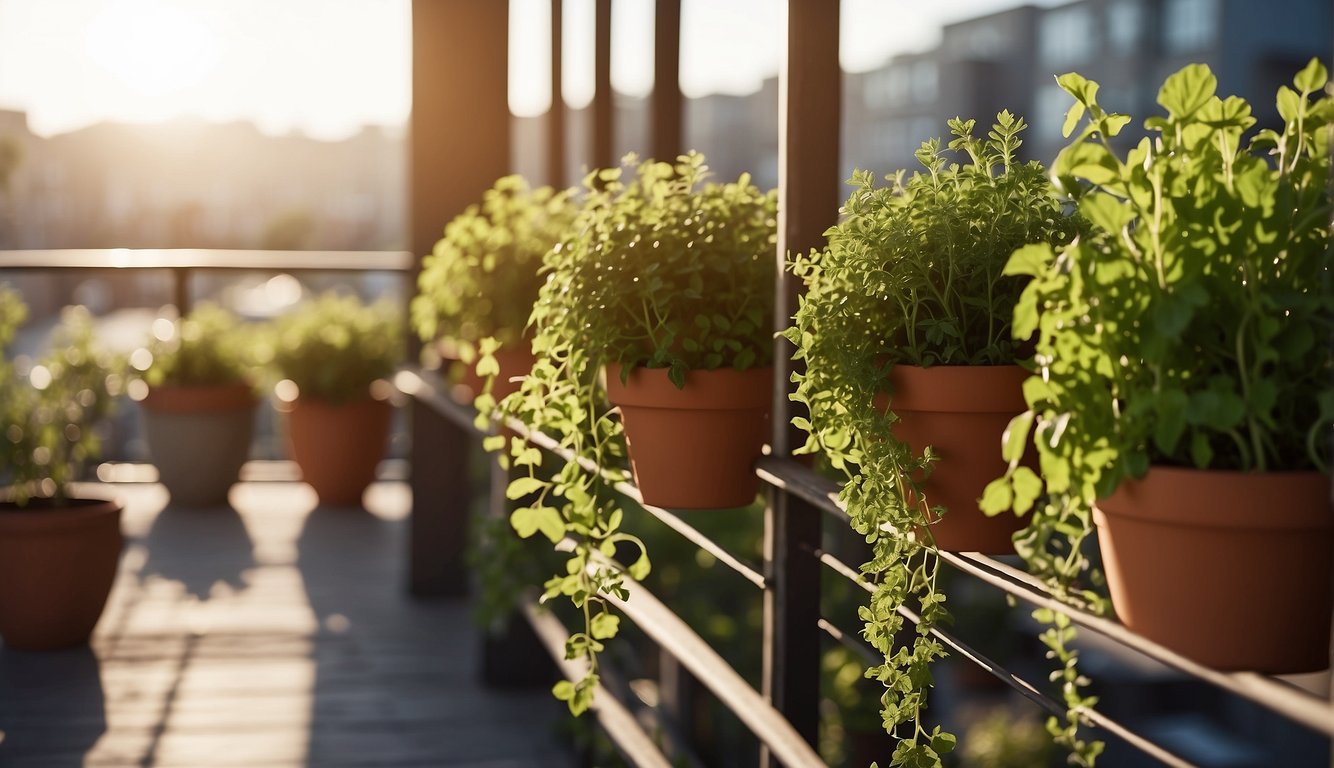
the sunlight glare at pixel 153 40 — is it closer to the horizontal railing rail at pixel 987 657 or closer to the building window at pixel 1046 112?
the horizontal railing rail at pixel 987 657

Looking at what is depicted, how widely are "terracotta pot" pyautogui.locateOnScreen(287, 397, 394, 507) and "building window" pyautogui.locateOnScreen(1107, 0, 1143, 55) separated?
4729 cm

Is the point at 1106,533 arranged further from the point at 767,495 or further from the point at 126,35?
the point at 126,35

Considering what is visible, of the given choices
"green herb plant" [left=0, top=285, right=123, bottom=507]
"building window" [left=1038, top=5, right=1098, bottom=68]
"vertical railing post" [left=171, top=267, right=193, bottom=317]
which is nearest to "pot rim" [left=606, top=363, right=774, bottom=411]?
"green herb plant" [left=0, top=285, right=123, bottom=507]

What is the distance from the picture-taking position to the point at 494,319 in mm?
2590

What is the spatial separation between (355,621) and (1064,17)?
51768 millimetres

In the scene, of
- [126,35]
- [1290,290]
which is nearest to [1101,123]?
[1290,290]

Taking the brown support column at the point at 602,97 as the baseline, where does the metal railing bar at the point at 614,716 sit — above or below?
below

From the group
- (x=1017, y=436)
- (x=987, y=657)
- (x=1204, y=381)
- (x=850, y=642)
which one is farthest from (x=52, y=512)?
(x=1204, y=381)

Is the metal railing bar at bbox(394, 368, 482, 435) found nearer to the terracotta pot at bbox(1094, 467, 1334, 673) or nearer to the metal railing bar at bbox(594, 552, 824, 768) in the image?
the metal railing bar at bbox(594, 552, 824, 768)

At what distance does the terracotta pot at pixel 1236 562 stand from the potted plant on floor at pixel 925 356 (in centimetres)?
29

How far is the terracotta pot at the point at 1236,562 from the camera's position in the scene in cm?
88

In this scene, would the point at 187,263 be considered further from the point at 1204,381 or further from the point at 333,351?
the point at 1204,381

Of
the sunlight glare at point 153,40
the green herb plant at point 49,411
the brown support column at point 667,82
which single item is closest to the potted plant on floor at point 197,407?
the green herb plant at point 49,411

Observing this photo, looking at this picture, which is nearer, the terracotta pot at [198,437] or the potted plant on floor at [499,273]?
the potted plant on floor at [499,273]
